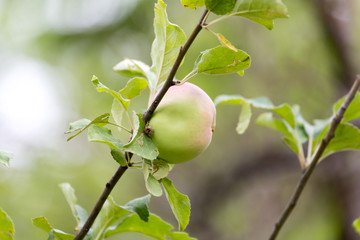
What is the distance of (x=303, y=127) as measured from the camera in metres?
0.85

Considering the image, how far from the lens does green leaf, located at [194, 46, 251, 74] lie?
0.49m

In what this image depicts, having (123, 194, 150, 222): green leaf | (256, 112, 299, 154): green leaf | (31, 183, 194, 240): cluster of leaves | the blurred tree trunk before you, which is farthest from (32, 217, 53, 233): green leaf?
the blurred tree trunk

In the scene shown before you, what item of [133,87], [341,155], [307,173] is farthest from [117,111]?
[341,155]

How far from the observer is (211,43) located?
112 inches

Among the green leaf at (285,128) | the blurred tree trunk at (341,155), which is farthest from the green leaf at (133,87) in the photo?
the blurred tree trunk at (341,155)

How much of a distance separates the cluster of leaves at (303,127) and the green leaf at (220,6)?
9.9 inches

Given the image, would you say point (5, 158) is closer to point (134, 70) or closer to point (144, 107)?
point (134, 70)

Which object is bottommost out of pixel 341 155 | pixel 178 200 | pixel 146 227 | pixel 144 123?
pixel 341 155

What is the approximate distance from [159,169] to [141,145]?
50 millimetres

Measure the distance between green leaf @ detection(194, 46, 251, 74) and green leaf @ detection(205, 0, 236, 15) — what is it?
0.13ft

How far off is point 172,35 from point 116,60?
2852 mm

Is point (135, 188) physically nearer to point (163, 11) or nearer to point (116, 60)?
point (116, 60)

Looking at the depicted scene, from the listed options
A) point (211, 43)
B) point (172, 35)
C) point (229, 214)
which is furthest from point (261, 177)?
point (172, 35)

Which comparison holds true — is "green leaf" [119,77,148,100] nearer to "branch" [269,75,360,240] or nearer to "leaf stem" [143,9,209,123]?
"leaf stem" [143,9,209,123]
